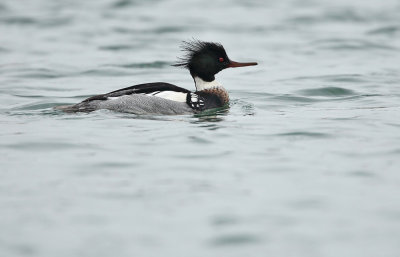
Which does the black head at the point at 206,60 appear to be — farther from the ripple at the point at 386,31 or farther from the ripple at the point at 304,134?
the ripple at the point at 386,31

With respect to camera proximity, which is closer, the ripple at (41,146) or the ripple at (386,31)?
the ripple at (41,146)

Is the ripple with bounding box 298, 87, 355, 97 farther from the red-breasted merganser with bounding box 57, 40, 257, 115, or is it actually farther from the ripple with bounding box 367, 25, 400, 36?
the ripple with bounding box 367, 25, 400, 36

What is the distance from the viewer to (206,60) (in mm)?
11344

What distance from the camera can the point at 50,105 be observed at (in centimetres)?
1192

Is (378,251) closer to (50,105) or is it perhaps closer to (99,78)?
(50,105)

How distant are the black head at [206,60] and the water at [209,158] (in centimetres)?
69

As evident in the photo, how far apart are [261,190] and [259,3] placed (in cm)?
1633

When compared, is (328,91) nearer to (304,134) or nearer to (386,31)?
(304,134)

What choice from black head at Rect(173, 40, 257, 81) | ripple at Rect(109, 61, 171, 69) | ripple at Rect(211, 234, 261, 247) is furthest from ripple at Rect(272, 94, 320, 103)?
ripple at Rect(211, 234, 261, 247)

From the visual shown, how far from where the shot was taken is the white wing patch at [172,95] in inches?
421

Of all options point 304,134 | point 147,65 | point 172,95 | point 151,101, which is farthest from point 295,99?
point 147,65

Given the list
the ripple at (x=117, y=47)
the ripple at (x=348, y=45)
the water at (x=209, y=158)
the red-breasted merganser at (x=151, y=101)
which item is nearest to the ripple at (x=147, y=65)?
the water at (x=209, y=158)

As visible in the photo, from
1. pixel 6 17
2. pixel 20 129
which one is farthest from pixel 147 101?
pixel 6 17

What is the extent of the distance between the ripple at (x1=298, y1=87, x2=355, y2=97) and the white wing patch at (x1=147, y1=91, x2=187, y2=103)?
3077mm
